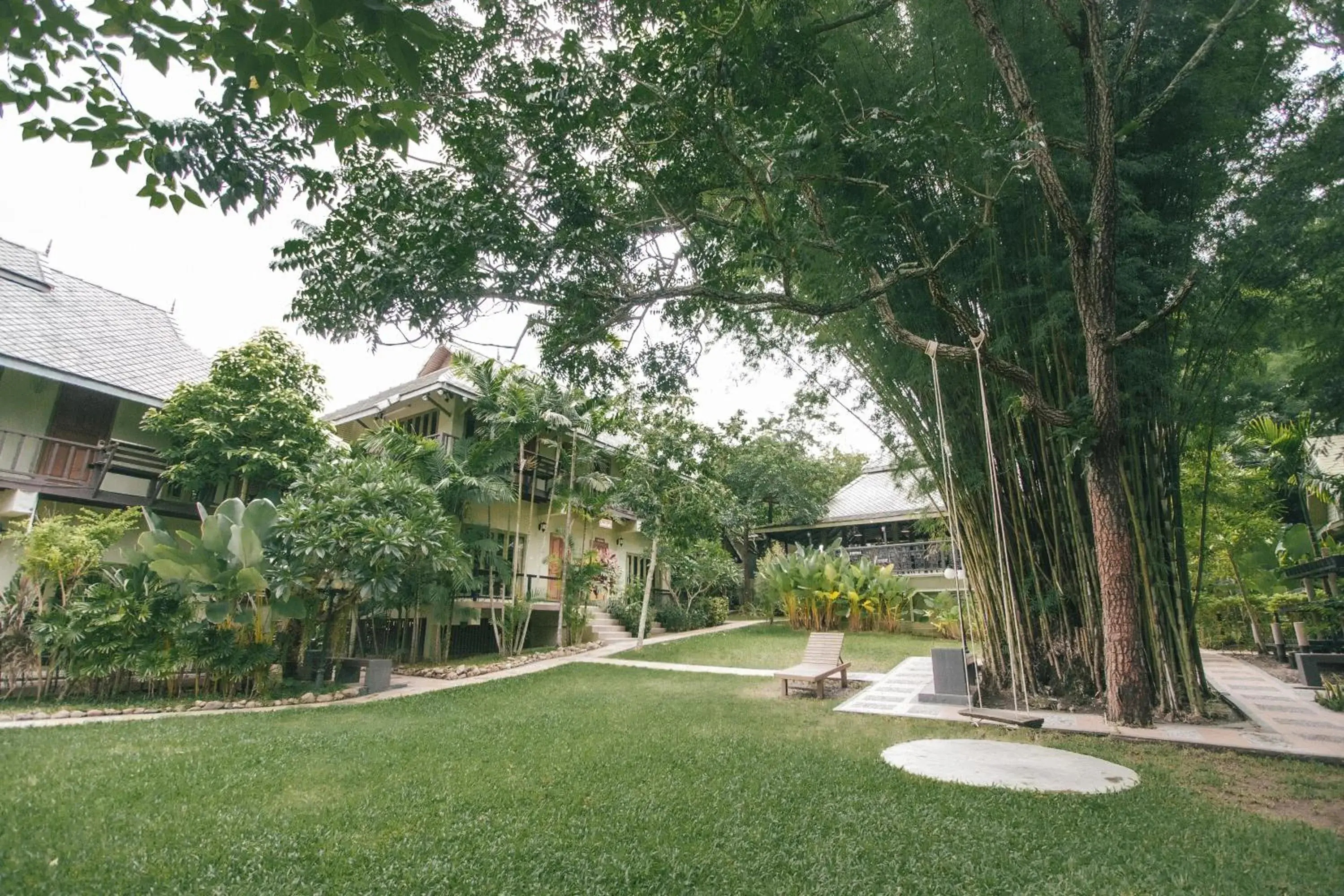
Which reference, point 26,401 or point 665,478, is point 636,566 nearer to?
point 665,478

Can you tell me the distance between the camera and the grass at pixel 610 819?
272 centimetres

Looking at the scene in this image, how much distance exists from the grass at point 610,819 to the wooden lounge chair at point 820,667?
1928 mm

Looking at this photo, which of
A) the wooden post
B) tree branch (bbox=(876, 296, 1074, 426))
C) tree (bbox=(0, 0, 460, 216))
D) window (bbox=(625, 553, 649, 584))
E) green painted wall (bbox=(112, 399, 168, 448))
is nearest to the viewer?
tree (bbox=(0, 0, 460, 216))

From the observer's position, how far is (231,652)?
7445mm

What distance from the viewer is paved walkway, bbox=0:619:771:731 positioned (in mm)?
6148

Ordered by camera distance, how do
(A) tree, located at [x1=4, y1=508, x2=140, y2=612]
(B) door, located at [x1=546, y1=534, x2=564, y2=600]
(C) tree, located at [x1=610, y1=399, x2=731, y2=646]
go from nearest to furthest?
(A) tree, located at [x1=4, y1=508, x2=140, y2=612] < (C) tree, located at [x1=610, y1=399, x2=731, y2=646] < (B) door, located at [x1=546, y1=534, x2=564, y2=600]

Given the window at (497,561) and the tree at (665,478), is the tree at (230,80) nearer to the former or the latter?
the window at (497,561)

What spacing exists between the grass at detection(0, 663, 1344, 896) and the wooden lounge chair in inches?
75.9

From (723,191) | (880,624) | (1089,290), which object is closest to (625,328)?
(723,191)

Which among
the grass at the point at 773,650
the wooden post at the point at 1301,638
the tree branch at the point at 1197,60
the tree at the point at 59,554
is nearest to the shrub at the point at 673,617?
the grass at the point at 773,650

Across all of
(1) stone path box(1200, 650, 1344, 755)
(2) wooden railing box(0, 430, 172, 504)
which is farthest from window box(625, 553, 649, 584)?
(1) stone path box(1200, 650, 1344, 755)

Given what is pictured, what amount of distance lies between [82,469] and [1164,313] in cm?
1434

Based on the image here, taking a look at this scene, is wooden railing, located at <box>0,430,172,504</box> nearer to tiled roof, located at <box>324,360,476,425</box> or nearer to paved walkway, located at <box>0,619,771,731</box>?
tiled roof, located at <box>324,360,476,425</box>

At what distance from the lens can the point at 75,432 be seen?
10391 millimetres
